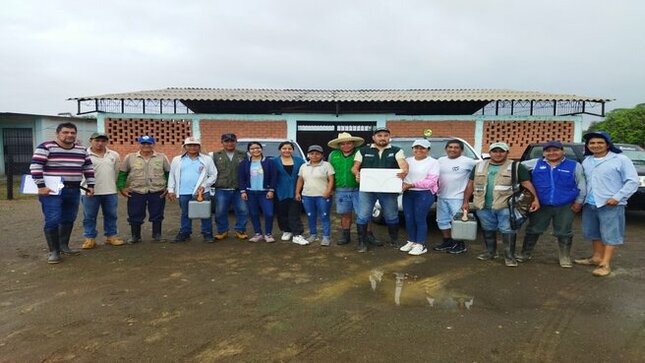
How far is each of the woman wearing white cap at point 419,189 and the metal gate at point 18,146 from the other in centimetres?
2007

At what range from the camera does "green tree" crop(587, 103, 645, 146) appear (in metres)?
18.3

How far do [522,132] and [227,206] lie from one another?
9.69 m

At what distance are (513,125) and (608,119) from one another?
12.7m

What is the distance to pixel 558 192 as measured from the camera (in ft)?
15.2

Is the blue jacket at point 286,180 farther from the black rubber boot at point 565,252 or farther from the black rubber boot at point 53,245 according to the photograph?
the black rubber boot at point 565,252

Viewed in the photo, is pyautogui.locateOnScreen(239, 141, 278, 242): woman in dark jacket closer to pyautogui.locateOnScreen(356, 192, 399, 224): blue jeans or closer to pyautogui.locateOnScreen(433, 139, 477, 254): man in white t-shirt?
pyautogui.locateOnScreen(356, 192, 399, 224): blue jeans

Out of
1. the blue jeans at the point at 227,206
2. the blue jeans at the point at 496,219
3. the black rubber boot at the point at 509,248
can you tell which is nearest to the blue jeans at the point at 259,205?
the blue jeans at the point at 227,206

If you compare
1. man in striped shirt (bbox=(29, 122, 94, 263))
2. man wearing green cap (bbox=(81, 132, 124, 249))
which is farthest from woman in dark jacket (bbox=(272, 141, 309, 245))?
man in striped shirt (bbox=(29, 122, 94, 263))

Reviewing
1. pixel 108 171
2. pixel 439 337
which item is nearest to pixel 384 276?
pixel 439 337

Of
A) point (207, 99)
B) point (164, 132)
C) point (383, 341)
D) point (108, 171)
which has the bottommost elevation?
point (383, 341)

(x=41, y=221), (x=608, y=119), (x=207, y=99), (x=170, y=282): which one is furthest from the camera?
(x=608, y=119)

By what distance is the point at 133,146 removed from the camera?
39.7 feet

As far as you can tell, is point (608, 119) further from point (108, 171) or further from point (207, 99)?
point (108, 171)

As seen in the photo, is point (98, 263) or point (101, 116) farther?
point (101, 116)
